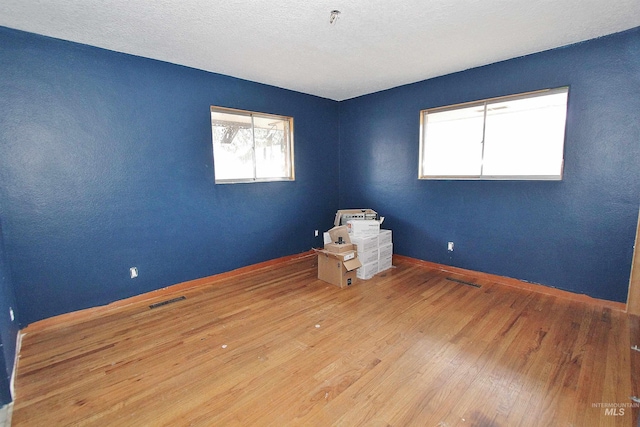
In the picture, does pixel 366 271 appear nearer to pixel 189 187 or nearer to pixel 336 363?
pixel 336 363

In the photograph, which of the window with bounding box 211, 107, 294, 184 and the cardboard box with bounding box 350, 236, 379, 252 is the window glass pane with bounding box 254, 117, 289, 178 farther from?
the cardboard box with bounding box 350, 236, 379, 252

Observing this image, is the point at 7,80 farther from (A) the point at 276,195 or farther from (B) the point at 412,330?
(B) the point at 412,330

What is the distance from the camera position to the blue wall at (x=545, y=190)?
109 inches

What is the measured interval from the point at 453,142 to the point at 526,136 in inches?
33.4

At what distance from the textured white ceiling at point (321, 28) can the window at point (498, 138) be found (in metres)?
0.57

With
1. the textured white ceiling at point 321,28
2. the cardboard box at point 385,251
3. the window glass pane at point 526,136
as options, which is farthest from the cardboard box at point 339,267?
the textured white ceiling at point 321,28

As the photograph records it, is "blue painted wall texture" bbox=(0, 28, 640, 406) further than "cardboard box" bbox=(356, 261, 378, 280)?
No

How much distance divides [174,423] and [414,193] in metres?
3.87

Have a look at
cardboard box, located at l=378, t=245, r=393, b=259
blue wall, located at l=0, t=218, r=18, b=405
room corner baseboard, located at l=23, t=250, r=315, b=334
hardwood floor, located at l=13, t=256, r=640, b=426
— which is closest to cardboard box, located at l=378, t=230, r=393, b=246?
cardboard box, located at l=378, t=245, r=393, b=259

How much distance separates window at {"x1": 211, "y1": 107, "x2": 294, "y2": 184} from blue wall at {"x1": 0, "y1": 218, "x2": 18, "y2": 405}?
83.4 inches

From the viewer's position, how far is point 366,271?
12.6ft

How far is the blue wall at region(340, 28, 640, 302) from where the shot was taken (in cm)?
277

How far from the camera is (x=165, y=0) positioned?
2076mm

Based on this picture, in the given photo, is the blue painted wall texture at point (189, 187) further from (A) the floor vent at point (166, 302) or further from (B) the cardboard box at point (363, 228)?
(B) the cardboard box at point (363, 228)
